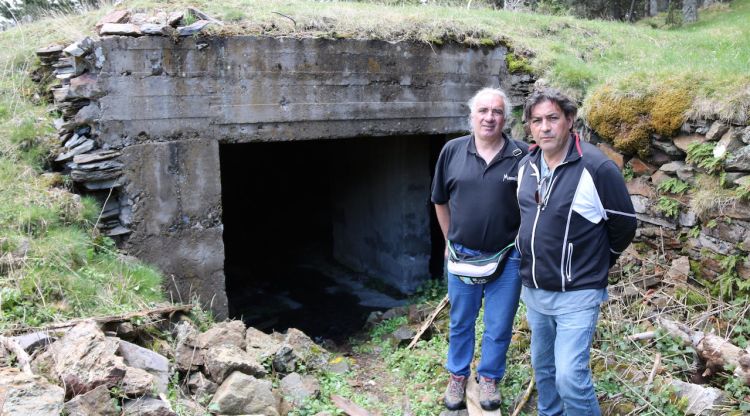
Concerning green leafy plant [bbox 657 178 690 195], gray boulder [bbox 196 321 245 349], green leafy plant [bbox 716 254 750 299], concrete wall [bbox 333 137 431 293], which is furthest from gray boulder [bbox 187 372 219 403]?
concrete wall [bbox 333 137 431 293]

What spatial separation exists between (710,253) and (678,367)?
3.48 feet

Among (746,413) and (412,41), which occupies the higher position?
(412,41)

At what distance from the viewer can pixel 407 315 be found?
22.5ft

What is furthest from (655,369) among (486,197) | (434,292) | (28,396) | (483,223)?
(434,292)

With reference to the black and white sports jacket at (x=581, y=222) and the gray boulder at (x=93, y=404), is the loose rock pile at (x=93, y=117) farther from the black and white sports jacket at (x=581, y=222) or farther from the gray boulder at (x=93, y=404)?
the black and white sports jacket at (x=581, y=222)

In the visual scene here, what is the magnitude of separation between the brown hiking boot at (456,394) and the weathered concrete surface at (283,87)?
10.2ft

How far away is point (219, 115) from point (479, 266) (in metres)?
3.20

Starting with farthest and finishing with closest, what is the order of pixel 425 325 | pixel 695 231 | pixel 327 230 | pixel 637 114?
pixel 327 230 → pixel 425 325 → pixel 637 114 → pixel 695 231

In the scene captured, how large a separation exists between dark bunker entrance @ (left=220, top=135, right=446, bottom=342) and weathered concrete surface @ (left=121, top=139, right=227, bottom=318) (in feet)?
6.23

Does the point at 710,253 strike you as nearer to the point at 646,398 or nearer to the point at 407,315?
the point at 646,398

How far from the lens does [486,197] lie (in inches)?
145

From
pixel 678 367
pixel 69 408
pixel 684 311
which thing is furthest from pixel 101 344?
pixel 684 311

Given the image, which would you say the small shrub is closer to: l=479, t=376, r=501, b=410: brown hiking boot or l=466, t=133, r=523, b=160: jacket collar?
l=466, t=133, r=523, b=160: jacket collar

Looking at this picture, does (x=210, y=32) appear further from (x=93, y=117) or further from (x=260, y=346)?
(x=260, y=346)
